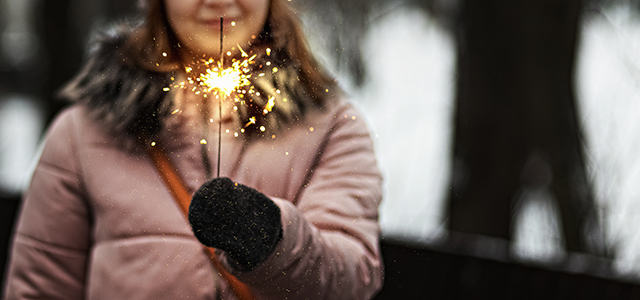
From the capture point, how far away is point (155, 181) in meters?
0.31

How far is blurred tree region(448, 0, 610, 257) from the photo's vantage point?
3.12 feet

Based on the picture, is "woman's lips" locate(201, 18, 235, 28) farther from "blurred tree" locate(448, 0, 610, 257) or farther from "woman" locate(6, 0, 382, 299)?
"blurred tree" locate(448, 0, 610, 257)

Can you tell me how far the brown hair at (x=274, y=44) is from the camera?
0.95ft

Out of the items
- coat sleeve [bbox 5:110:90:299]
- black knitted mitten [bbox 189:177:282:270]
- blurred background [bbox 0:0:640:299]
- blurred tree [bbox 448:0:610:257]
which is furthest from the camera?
blurred tree [bbox 448:0:610:257]

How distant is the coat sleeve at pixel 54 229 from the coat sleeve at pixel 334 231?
0.18 meters

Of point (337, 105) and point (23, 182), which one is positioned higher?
point (337, 105)

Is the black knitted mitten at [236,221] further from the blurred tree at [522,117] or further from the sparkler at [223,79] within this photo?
the blurred tree at [522,117]

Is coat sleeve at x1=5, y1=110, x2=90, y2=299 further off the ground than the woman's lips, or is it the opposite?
the woman's lips

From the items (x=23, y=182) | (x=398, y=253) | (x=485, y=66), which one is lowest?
(x=23, y=182)

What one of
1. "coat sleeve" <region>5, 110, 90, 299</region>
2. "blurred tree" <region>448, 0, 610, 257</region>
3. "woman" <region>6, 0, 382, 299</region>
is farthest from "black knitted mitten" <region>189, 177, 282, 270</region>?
"blurred tree" <region>448, 0, 610, 257</region>

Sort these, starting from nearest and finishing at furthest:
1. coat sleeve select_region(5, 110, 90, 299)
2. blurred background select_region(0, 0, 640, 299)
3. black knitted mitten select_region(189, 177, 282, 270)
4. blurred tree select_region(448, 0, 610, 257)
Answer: black knitted mitten select_region(189, 177, 282, 270), coat sleeve select_region(5, 110, 90, 299), blurred background select_region(0, 0, 640, 299), blurred tree select_region(448, 0, 610, 257)

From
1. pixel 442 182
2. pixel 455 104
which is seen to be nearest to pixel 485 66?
pixel 455 104

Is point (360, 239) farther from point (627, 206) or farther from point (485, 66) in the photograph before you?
point (627, 206)

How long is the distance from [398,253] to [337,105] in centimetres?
13
